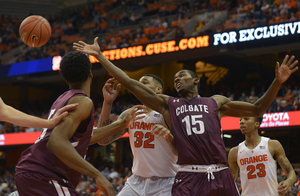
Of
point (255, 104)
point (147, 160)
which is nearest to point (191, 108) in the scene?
point (255, 104)

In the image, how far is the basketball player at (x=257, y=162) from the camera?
6.12 meters

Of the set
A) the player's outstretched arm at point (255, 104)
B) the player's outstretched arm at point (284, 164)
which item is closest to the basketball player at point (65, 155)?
the player's outstretched arm at point (255, 104)

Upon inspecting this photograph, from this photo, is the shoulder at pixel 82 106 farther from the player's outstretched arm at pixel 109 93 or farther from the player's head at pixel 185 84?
the player's head at pixel 185 84

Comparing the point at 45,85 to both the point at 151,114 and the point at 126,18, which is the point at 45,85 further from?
the point at 151,114

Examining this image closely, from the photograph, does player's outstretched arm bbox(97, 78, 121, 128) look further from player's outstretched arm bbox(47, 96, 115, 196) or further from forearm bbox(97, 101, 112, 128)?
player's outstretched arm bbox(47, 96, 115, 196)

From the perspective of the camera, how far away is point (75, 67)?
11.0ft

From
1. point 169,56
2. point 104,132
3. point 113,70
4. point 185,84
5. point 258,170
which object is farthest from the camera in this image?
point 169,56

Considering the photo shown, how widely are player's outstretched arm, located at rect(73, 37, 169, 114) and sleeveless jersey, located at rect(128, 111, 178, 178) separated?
568 millimetres

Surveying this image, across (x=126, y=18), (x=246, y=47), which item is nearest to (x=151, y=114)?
(x=246, y=47)

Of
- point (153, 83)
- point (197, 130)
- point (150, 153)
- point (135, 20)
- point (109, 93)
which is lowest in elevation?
point (150, 153)

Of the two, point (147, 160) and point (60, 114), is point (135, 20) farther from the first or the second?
point (60, 114)

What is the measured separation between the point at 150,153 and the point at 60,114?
6.85ft

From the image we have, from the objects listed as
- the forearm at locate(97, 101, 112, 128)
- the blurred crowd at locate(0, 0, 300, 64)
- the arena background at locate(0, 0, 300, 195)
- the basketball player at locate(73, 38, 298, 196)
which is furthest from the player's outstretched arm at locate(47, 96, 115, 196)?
the blurred crowd at locate(0, 0, 300, 64)

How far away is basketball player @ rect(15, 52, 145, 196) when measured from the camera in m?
2.99
